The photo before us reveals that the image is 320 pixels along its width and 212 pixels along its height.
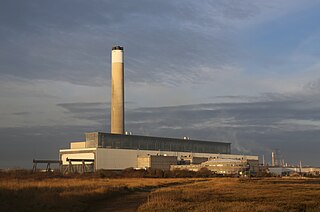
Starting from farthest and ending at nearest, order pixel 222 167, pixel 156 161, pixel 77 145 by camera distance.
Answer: pixel 77 145 < pixel 222 167 < pixel 156 161

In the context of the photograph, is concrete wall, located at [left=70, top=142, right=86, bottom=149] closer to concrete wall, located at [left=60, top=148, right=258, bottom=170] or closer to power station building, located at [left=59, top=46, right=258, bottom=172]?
power station building, located at [left=59, top=46, right=258, bottom=172]

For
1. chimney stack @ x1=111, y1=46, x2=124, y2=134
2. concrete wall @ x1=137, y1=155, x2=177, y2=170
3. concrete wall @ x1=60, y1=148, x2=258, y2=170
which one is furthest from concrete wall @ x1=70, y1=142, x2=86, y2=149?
concrete wall @ x1=137, y1=155, x2=177, y2=170

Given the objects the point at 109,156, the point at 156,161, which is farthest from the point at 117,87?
the point at 156,161

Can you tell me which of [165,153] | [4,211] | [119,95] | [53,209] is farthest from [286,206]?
[165,153]

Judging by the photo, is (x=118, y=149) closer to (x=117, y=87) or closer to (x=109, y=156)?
(x=109, y=156)

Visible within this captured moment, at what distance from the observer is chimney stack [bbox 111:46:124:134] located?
103 meters

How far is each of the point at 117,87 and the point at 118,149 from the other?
16481 mm

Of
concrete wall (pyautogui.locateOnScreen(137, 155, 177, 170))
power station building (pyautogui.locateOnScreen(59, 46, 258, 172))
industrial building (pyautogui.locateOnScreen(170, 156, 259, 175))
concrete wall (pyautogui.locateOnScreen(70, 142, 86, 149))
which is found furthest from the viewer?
concrete wall (pyautogui.locateOnScreen(70, 142, 86, 149))

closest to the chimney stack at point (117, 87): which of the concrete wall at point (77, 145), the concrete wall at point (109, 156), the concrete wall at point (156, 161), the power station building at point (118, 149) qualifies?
the power station building at point (118, 149)

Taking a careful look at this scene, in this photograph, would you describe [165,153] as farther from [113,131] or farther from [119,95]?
[119,95]

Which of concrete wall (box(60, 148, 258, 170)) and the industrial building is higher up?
concrete wall (box(60, 148, 258, 170))

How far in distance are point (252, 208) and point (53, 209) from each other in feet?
35.1

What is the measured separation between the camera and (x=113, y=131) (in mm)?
109250

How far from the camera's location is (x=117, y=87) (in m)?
103
